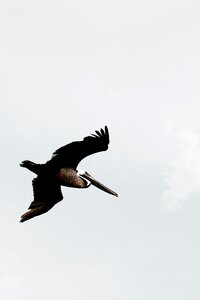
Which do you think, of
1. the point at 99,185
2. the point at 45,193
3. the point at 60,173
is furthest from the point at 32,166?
the point at 99,185

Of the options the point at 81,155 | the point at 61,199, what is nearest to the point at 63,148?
the point at 81,155

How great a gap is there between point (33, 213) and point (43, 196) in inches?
31.9

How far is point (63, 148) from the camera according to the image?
28.9 m

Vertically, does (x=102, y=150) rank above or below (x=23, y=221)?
above

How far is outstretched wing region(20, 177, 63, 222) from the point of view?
30.8 m

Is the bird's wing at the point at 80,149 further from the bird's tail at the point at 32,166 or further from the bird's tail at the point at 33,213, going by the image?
the bird's tail at the point at 33,213

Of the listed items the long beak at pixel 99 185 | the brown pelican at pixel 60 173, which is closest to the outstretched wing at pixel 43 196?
the brown pelican at pixel 60 173

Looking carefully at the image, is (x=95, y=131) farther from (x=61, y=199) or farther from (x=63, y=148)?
(x=61, y=199)

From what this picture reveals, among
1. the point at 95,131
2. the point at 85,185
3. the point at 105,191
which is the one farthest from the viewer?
the point at 105,191

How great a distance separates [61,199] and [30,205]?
1297 millimetres

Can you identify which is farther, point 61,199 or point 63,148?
point 61,199

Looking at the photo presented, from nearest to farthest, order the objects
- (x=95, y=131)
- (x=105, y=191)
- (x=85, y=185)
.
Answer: (x=95, y=131) → (x=85, y=185) → (x=105, y=191)

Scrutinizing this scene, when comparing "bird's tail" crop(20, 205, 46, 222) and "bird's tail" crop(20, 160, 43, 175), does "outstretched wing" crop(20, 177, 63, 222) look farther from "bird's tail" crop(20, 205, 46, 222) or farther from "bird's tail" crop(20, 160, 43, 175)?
"bird's tail" crop(20, 160, 43, 175)

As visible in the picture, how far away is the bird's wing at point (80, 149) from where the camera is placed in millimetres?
28656
